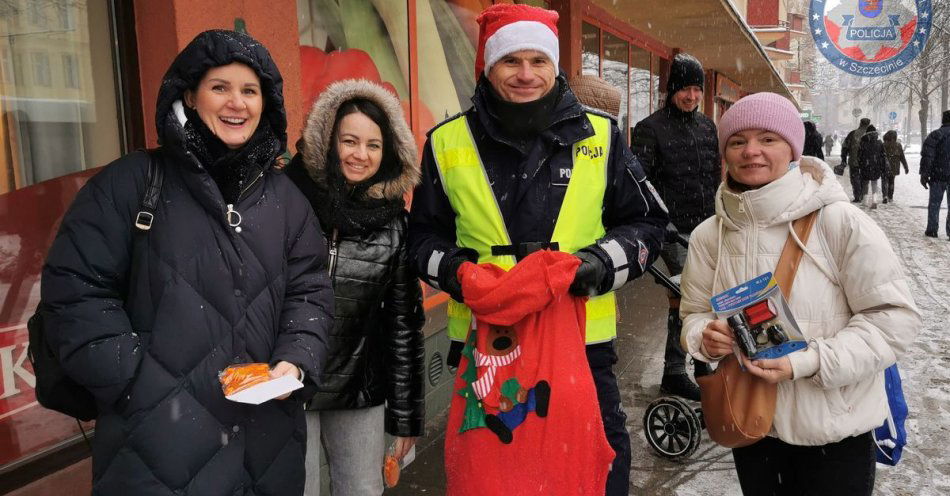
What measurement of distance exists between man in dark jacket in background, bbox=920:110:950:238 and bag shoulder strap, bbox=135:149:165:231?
12.9 metres

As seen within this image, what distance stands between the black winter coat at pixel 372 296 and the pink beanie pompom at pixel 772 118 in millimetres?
1123

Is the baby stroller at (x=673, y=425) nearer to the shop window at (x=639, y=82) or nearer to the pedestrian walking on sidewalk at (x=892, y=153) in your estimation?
the shop window at (x=639, y=82)

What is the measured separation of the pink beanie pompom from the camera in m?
2.20

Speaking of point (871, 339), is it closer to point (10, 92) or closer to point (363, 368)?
point (363, 368)

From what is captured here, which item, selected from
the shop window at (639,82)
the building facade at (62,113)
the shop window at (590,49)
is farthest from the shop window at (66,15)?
the shop window at (639,82)

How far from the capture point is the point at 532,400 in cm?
221

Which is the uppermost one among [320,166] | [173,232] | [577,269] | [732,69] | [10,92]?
[732,69]

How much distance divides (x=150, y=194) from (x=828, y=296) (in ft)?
6.40

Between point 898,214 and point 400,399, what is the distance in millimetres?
16782

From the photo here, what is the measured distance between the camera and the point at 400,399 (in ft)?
8.30

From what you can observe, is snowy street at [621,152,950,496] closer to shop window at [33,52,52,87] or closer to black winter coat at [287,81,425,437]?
black winter coat at [287,81,425,437]

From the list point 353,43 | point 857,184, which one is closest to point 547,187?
point 353,43

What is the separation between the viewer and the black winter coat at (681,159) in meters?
4.86

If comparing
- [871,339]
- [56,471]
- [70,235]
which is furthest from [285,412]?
[871,339]
